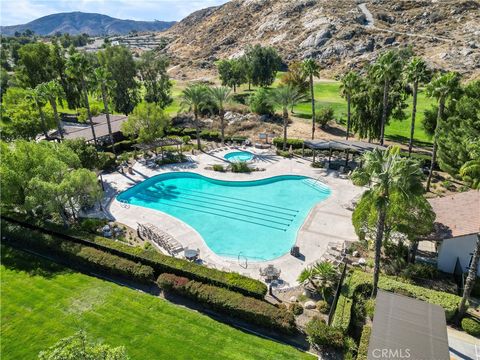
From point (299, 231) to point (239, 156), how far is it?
1832 centimetres

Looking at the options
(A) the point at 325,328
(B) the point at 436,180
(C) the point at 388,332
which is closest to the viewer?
(C) the point at 388,332

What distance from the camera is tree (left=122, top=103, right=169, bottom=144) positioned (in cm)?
3978

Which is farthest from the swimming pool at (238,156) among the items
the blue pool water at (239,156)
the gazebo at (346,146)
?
the gazebo at (346,146)

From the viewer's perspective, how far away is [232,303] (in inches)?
729

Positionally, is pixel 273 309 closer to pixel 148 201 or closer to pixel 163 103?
pixel 148 201

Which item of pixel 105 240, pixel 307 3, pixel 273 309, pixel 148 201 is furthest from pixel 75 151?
pixel 307 3

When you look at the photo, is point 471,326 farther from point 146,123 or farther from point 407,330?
point 146,123

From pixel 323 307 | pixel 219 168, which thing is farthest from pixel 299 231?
pixel 219 168

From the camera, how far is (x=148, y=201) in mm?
33062

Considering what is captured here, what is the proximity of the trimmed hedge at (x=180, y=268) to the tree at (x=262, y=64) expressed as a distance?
55819 millimetres

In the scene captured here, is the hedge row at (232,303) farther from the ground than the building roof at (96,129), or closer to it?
closer to it

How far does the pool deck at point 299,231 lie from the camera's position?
2336 cm

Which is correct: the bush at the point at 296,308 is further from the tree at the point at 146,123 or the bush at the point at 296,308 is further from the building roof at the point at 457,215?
the tree at the point at 146,123

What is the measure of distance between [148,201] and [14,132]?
2154 cm
